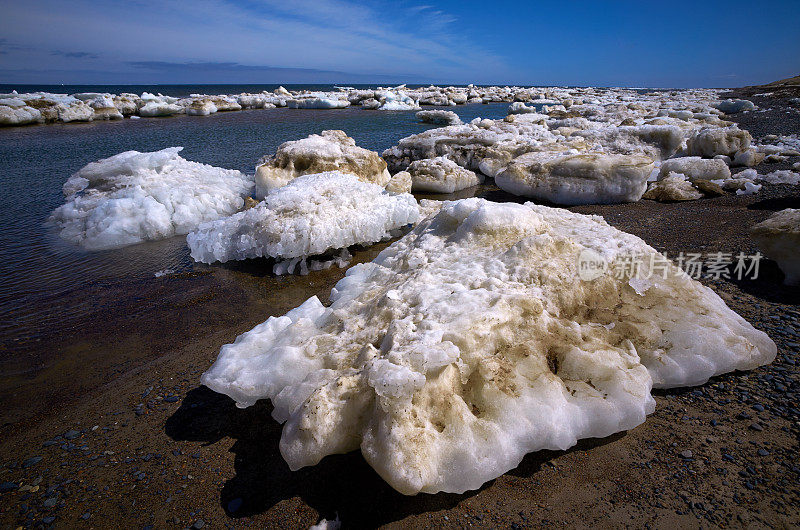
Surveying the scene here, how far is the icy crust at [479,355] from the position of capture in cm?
228

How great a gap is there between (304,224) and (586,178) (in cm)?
591

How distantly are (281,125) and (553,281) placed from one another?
24026 mm

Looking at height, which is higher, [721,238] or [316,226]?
[721,238]

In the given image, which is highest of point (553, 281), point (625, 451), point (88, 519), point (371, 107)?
point (371, 107)

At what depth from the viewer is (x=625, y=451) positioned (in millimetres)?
2525

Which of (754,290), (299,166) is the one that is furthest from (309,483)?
(299,166)

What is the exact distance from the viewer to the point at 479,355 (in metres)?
2.69

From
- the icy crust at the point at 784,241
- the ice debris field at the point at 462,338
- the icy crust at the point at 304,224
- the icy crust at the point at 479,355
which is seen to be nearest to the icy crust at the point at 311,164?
the icy crust at the point at 304,224

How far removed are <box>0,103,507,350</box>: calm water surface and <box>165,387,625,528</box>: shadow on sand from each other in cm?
324

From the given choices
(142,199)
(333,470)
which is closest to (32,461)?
(333,470)

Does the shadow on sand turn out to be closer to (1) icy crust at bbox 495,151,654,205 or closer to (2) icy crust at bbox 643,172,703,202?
(1) icy crust at bbox 495,151,654,205

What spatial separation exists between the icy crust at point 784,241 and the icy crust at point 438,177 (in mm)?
6360

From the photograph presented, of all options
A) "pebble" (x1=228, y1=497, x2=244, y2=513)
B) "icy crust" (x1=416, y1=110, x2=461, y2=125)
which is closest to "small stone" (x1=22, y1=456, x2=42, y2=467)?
"pebble" (x1=228, y1=497, x2=244, y2=513)

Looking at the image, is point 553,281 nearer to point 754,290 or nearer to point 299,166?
point 754,290
